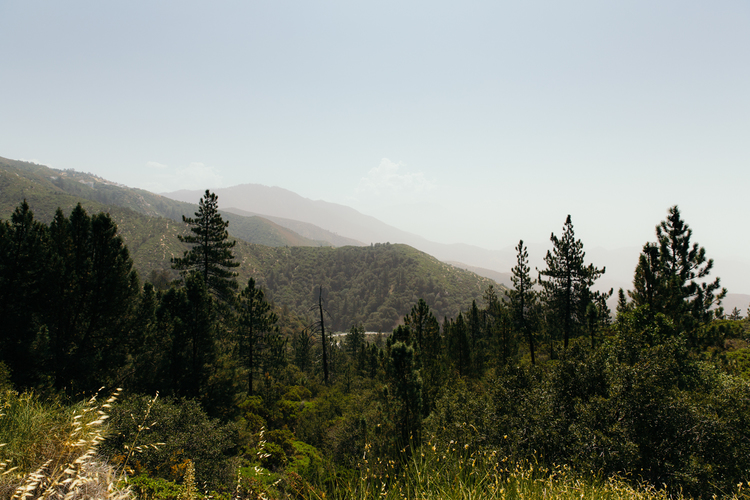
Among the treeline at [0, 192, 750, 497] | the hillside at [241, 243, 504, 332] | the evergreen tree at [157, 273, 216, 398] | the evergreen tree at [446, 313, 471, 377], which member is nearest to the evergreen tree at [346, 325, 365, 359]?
the evergreen tree at [446, 313, 471, 377]

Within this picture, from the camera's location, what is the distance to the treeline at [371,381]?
8945mm

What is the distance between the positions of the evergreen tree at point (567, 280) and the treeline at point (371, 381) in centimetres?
13

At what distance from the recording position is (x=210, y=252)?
25.8 m

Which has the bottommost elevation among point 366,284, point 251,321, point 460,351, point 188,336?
point 366,284

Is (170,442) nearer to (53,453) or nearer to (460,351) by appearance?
(53,453)

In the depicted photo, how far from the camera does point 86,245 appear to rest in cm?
1631

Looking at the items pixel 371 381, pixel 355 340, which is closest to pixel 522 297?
pixel 371 381

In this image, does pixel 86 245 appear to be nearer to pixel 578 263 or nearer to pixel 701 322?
pixel 578 263

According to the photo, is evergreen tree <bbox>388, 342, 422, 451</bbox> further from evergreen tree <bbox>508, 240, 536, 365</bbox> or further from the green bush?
evergreen tree <bbox>508, 240, 536, 365</bbox>

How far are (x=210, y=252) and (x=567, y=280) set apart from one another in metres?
31.8

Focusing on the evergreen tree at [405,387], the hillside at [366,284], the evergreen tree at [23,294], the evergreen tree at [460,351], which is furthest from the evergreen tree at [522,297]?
the hillside at [366,284]

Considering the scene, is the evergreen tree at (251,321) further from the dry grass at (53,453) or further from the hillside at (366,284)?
the hillside at (366,284)

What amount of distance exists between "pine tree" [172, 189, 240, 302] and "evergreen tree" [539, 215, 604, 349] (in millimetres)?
28880

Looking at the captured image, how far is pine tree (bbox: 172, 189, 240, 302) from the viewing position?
25594 millimetres
